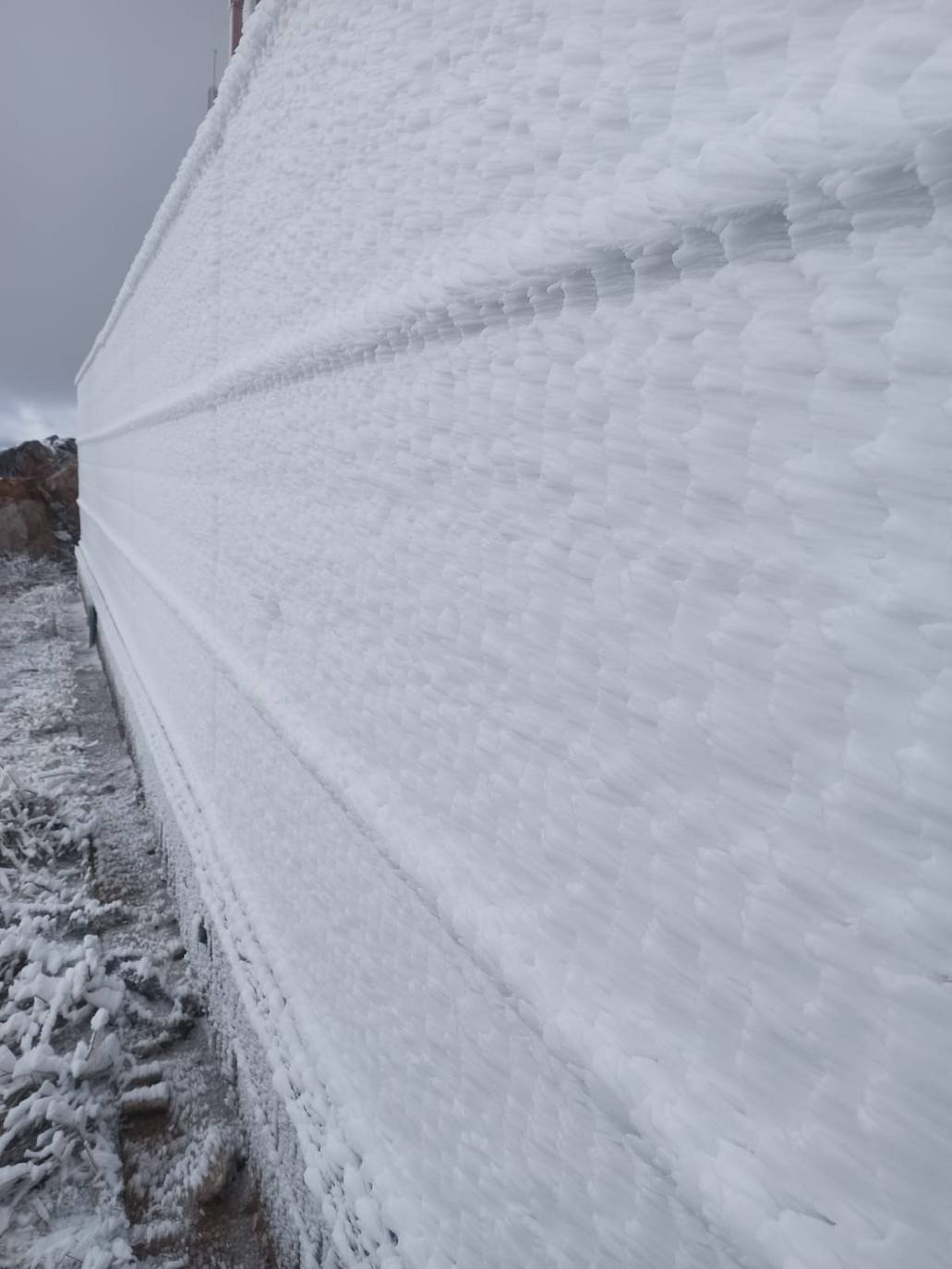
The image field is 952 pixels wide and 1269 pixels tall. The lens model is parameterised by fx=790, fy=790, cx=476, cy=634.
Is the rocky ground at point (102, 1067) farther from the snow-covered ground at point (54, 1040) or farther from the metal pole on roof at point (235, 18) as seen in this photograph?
the metal pole on roof at point (235, 18)

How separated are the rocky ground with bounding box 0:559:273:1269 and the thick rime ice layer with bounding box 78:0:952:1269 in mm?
584

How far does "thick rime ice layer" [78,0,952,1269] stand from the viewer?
0.47 metres

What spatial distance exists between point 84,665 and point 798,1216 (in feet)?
23.9

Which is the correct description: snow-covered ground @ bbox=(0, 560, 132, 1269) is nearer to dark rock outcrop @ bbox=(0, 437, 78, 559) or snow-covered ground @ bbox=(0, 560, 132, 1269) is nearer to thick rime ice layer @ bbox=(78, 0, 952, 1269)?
thick rime ice layer @ bbox=(78, 0, 952, 1269)

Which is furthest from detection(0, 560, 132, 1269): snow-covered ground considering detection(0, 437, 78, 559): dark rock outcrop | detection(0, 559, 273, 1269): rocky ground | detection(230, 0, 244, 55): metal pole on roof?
detection(0, 437, 78, 559): dark rock outcrop

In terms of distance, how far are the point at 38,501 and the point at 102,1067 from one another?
43.6 feet

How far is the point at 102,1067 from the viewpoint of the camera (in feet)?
7.10

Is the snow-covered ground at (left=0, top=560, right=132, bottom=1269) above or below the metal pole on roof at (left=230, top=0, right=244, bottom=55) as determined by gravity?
below

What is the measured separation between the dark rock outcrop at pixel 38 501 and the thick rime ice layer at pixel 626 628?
13148 millimetres

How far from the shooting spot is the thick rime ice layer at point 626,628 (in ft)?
1.53

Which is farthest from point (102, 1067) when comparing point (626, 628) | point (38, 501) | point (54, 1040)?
point (38, 501)

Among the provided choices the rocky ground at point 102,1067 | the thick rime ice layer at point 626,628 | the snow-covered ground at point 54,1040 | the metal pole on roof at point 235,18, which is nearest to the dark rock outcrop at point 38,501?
the snow-covered ground at point 54,1040

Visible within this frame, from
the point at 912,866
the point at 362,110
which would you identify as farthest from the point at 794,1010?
the point at 362,110

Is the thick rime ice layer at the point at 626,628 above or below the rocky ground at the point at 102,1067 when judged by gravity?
above
